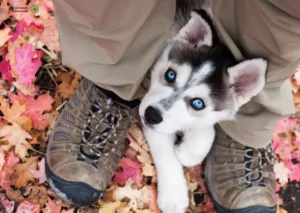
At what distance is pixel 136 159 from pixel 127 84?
0.55 meters

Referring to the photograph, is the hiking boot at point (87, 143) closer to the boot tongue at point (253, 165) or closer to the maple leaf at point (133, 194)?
the maple leaf at point (133, 194)

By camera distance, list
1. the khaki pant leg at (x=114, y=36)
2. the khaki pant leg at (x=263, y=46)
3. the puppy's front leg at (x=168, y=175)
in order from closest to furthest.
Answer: the khaki pant leg at (x=263, y=46)
the khaki pant leg at (x=114, y=36)
the puppy's front leg at (x=168, y=175)

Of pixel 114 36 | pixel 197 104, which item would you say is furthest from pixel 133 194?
pixel 114 36

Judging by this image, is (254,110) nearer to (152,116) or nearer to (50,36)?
(152,116)

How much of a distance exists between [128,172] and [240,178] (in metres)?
0.55

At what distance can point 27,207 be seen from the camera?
203cm

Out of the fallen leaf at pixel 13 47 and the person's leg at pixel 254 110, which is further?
the fallen leaf at pixel 13 47

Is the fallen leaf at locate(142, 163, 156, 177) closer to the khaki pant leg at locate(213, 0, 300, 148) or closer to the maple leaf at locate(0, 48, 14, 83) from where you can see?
the khaki pant leg at locate(213, 0, 300, 148)

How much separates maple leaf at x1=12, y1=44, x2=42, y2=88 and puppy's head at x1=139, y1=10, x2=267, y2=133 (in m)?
0.74

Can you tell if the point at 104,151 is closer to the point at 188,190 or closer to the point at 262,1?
the point at 188,190

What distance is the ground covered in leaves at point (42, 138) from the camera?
2.08 metres

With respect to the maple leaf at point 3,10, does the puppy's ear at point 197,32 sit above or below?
above

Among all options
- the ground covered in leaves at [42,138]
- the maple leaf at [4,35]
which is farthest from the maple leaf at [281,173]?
the maple leaf at [4,35]

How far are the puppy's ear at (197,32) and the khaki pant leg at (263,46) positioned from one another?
14 centimetres
